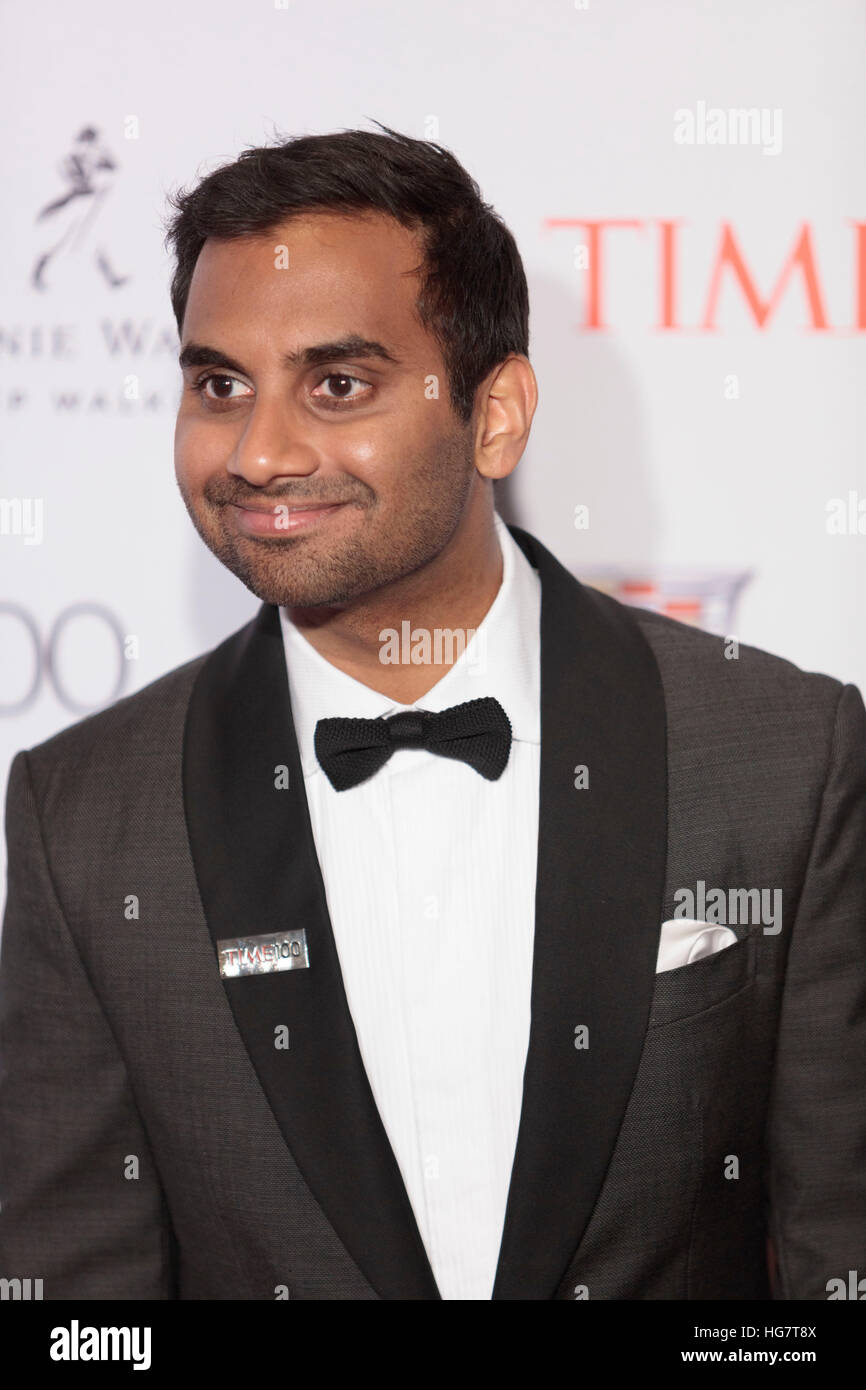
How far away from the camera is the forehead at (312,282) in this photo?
1.85 metres

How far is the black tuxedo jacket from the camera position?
1862mm

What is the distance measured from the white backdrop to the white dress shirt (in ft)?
2.39

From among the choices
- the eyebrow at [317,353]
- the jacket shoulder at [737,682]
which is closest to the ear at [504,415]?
the eyebrow at [317,353]

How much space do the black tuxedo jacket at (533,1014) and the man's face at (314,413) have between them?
0.28 m

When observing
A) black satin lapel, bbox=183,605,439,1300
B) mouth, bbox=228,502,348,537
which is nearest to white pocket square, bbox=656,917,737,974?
black satin lapel, bbox=183,605,439,1300

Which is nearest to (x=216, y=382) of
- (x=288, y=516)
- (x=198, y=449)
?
(x=198, y=449)

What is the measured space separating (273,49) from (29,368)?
0.75 meters

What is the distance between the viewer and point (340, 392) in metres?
1.88

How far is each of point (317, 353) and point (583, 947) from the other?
2.77 feet

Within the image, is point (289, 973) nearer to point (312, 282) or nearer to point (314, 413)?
point (314, 413)

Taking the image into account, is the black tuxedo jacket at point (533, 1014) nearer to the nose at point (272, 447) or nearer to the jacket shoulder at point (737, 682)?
the jacket shoulder at point (737, 682)

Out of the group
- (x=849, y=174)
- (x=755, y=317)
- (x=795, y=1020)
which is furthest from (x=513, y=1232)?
(x=849, y=174)

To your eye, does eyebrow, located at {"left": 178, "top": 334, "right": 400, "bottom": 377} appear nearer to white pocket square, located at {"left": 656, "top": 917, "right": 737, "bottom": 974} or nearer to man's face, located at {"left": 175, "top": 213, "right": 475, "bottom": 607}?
man's face, located at {"left": 175, "top": 213, "right": 475, "bottom": 607}

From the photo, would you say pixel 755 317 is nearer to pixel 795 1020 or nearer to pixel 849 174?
pixel 849 174
